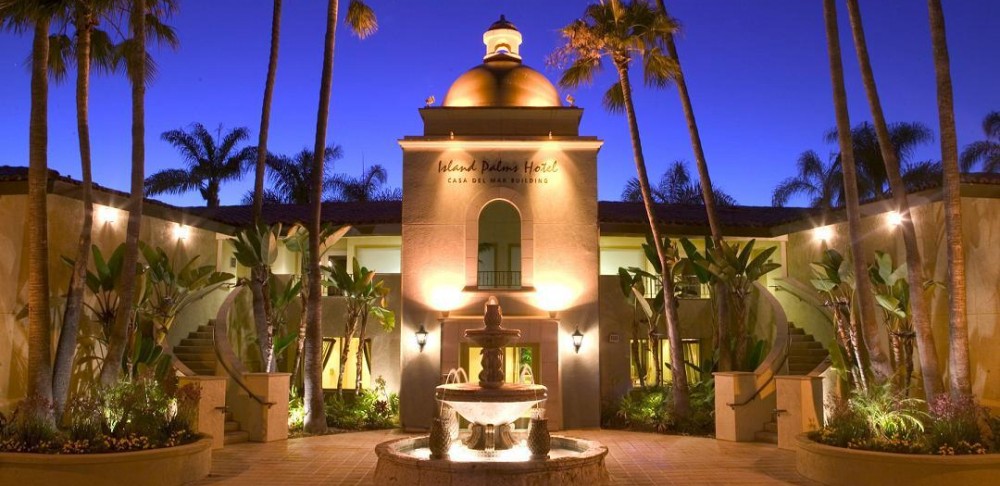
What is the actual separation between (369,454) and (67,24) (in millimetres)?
8865

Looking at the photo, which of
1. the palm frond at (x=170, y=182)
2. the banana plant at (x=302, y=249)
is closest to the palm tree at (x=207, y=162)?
the palm frond at (x=170, y=182)

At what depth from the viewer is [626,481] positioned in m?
11.6

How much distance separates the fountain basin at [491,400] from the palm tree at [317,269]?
596 centimetres

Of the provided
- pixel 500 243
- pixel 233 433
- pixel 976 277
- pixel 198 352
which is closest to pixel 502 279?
pixel 500 243

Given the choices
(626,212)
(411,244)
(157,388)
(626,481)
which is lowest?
(626,481)

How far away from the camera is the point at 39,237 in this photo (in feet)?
38.9

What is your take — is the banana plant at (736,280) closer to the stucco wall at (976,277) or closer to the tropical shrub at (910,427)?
the stucco wall at (976,277)

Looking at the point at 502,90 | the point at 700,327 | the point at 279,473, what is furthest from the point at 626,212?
the point at 279,473

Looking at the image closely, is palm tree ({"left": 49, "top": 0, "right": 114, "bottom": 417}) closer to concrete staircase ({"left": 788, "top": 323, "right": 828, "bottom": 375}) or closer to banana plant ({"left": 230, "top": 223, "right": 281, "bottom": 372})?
banana plant ({"left": 230, "top": 223, "right": 281, "bottom": 372})

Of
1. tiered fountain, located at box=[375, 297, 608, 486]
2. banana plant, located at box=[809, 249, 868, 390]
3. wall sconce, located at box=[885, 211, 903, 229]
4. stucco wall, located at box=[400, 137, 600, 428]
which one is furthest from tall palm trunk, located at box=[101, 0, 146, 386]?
wall sconce, located at box=[885, 211, 903, 229]

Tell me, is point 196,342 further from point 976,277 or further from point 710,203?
point 976,277

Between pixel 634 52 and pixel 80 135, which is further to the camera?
pixel 634 52

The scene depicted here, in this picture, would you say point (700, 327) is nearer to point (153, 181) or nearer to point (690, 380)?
point (690, 380)

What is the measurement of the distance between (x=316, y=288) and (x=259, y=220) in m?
2.07
